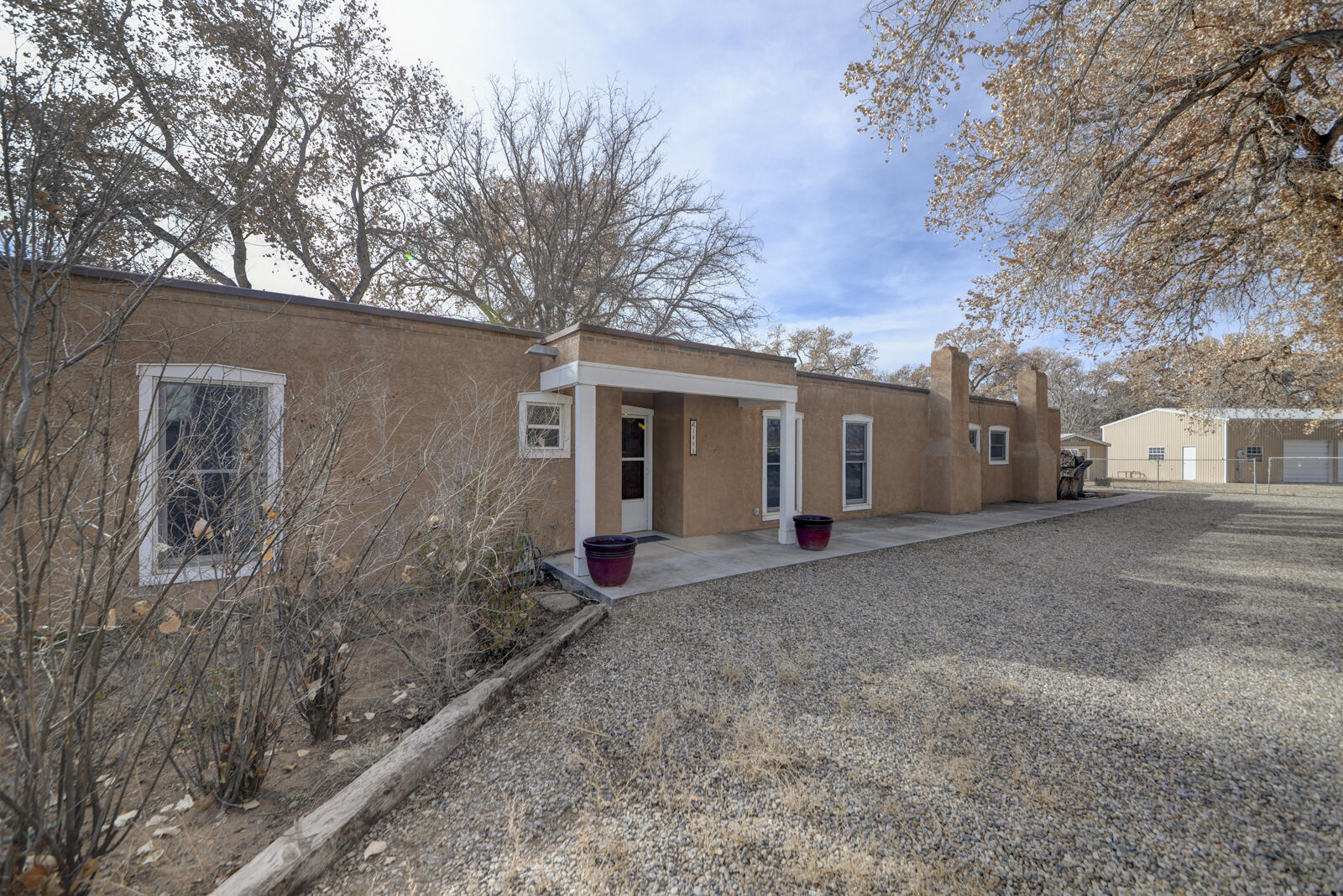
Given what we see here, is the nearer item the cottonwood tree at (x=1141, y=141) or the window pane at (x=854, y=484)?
the cottonwood tree at (x=1141, y=141)

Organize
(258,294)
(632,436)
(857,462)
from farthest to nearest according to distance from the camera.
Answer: (857,462), (632,436), (258,294)

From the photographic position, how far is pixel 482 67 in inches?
442

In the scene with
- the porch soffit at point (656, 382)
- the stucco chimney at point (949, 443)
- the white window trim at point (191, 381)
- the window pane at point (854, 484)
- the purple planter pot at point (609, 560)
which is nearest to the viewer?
the white window trim at point (191, 381)

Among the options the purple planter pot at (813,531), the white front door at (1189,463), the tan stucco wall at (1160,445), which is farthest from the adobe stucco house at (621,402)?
the white front door at (1189,463)

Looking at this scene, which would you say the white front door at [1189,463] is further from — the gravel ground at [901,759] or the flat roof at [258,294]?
the flat roof at [258,294]

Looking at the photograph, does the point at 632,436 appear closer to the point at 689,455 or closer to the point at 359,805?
the point at 689,455

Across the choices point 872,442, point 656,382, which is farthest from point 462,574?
point 872,442

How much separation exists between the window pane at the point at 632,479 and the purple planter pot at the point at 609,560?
292 cm

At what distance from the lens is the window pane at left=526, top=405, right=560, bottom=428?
6773 millimetres

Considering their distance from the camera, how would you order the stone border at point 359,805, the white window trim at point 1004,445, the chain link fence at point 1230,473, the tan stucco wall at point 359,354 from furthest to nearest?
the chain link fence at point 1230,473 < the white window trim at point 1004,445 < the tan stucco wall at point 359,354 < the stone border at point 359,805

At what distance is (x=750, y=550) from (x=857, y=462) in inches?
177

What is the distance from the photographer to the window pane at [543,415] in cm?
677

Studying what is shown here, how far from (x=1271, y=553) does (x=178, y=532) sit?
50.2 ft

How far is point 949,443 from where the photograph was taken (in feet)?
38.7
